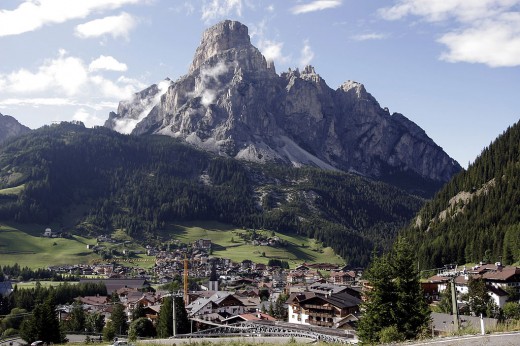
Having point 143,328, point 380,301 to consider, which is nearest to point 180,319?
point 143,328

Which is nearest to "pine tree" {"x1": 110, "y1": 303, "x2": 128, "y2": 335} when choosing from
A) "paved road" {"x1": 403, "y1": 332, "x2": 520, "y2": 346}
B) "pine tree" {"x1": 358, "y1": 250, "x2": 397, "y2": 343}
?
"pine tree" {"x1": 358, "y1": 250, "x2": 397, "y2": 343}

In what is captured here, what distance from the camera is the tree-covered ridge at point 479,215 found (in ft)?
405

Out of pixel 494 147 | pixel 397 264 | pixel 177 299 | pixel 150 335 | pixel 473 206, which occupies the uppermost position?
pixel 494 147

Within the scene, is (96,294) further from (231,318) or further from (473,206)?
(473,206)

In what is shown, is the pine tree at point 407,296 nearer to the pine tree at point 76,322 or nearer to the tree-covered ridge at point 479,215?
the tree-covered ridge at point 479,215

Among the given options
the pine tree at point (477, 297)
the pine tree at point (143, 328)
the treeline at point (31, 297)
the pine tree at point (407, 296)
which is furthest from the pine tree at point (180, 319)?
the pine tree at point (407, 296)

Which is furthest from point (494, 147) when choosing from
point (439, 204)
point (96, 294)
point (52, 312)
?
point (52, 312)

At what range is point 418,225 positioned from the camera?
571 feet

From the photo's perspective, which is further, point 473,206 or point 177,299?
point 473,206

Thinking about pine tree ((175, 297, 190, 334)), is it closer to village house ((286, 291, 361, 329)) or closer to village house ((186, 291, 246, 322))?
village house ((186, 291, 246, 322))

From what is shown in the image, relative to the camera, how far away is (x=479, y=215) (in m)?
143

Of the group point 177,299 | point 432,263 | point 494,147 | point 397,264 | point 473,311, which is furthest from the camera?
point 494,147

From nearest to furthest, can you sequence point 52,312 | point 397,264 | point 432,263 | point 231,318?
point 397,264, point 52,312, point 231,318, point 432,263

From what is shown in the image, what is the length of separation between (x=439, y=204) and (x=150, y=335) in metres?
116
